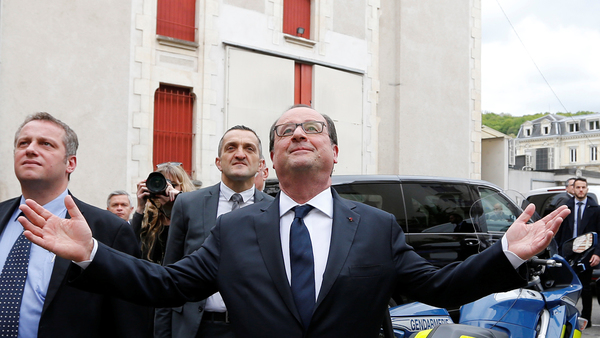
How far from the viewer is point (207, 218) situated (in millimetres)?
3346

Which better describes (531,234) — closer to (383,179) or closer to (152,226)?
(152,226)

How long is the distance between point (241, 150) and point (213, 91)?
9902mm

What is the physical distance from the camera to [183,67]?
13.0 meters

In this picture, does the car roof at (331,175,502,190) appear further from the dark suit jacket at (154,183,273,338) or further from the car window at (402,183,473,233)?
the dark suit jacket at (154,183,273,338)

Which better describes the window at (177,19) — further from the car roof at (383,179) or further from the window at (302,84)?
the car roof at (383,179)

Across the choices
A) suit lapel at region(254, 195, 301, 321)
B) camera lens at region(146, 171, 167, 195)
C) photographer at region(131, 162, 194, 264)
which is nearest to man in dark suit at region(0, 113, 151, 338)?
suit lapel at region(254, 195, 301, 321)

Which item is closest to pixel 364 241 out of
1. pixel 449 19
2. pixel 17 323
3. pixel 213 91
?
pixel 17 323

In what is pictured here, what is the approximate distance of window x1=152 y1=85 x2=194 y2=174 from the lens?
12711mm

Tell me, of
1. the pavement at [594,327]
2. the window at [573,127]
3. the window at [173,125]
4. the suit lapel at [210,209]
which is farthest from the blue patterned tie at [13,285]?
the window at [573,127]

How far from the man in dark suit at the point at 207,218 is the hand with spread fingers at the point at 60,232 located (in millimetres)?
1337

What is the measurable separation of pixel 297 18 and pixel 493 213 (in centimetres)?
1097

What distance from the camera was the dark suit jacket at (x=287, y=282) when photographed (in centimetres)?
194

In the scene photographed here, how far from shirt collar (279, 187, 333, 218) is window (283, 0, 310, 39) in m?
12.9

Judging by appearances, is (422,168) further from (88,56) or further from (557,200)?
(88,56)
